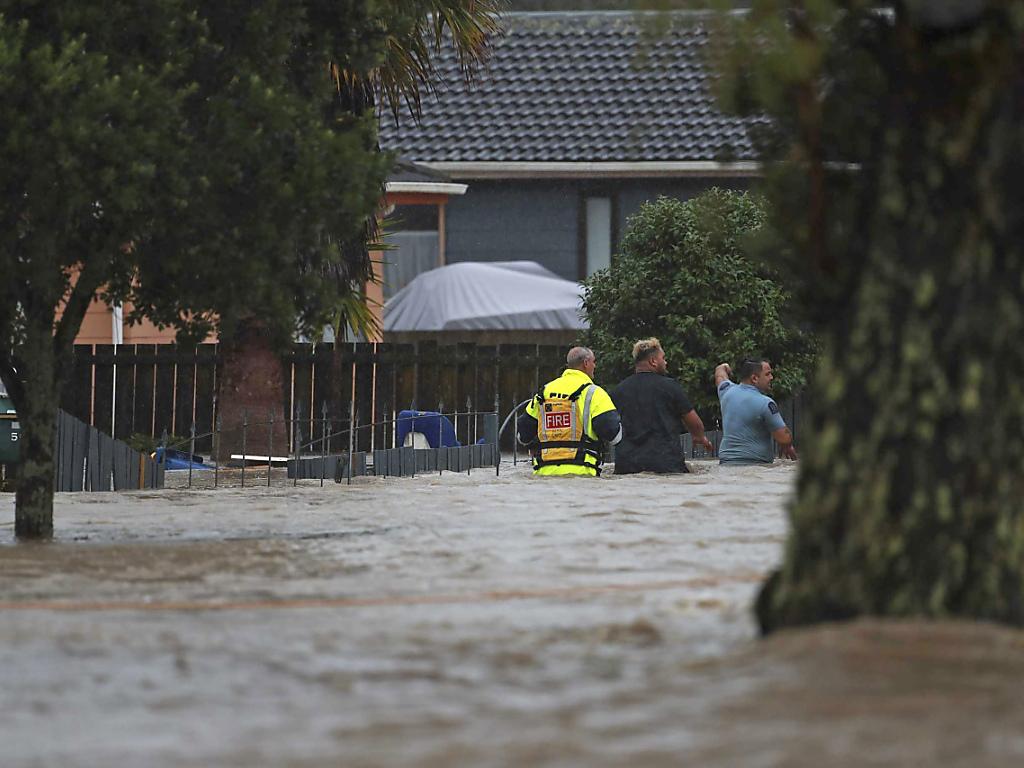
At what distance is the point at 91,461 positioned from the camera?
55.8 feet

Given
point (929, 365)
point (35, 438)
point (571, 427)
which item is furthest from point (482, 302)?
point (929, 365)

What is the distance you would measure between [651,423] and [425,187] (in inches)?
372

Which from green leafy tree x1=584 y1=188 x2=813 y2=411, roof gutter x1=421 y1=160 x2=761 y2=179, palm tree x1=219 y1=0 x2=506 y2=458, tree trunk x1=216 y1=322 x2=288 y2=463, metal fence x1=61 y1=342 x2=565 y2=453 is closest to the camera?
palm tree x1=219 y1=0 x2=506 y2=458

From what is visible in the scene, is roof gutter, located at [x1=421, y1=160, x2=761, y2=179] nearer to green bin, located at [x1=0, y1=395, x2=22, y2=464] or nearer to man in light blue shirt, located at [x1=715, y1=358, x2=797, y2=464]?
man in light blue shirt, located at [x1=715, y1=358, x2=797, y2=464]

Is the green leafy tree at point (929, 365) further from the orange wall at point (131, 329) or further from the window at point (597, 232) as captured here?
the window at point (597, 232)

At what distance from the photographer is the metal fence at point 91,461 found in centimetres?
1677

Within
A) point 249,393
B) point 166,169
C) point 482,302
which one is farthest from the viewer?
point 482,302

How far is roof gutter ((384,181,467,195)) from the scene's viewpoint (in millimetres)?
28078

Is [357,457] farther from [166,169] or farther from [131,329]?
[131,329]

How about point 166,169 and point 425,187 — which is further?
point 425,187

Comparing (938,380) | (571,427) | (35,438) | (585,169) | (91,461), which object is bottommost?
(91,461)

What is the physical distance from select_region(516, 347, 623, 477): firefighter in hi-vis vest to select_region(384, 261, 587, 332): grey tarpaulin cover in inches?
360

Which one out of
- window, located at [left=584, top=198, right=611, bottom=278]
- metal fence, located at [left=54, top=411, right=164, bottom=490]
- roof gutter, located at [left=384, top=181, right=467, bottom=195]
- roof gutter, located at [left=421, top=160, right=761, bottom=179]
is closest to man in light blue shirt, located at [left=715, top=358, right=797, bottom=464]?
metal fence, located at [left=54, top=411, right=164, bottom=490]

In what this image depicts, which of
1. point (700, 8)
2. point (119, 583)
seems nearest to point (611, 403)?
point (119, 583)
